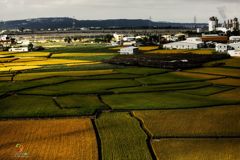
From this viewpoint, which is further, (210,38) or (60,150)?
(210,38)

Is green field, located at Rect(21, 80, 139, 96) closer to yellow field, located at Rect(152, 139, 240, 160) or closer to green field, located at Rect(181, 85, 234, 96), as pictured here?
green field, located at Rect(181, 85, 234, 96)

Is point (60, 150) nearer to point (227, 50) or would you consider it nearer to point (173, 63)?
point (173, 63)

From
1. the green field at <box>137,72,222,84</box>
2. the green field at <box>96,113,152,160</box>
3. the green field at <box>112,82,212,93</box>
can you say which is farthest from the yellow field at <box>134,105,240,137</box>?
the green field at <box>137,72,222,84</box>

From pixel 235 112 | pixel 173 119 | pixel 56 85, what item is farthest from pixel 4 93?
pixel 235 112

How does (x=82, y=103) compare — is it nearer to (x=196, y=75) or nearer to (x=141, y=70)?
(x=196, y=75)

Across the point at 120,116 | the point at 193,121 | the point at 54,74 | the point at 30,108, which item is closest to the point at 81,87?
the point at 54,74

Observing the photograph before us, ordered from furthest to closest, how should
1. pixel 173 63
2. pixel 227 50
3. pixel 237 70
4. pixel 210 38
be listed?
pixel 210 38, pixel 227 50, pixel 173 63, pixel 237 70
